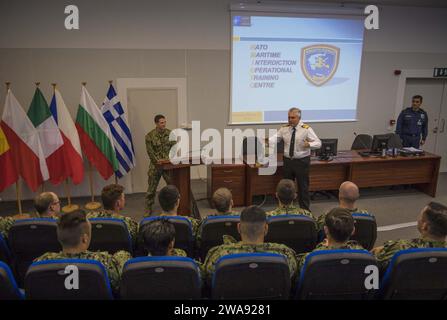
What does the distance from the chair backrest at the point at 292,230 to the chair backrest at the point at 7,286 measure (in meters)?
1.71

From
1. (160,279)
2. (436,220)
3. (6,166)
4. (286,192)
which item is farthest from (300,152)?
(6,166)

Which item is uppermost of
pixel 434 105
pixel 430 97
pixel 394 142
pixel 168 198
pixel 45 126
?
pixel 430 97

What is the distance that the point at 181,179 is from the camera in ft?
15.4

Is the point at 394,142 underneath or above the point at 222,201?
above

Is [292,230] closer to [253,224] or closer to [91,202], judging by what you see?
[253,224]

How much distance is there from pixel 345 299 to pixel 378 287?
211 millimetres

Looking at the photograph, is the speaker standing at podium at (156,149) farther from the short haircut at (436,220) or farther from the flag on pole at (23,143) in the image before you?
the short haircut at (436,220)

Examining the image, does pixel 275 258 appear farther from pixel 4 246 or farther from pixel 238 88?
pixel 238 88

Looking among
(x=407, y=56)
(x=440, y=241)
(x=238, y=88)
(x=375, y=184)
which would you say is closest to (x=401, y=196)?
(x=375, y=184)

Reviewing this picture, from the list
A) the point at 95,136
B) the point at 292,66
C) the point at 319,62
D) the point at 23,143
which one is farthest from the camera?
the point at 319,62

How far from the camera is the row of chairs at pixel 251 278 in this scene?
1772mm

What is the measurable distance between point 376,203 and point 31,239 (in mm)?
4898

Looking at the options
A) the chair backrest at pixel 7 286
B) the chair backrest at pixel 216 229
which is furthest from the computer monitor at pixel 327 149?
the chair backrest at pixel 7 286

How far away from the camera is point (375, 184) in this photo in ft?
18.7
